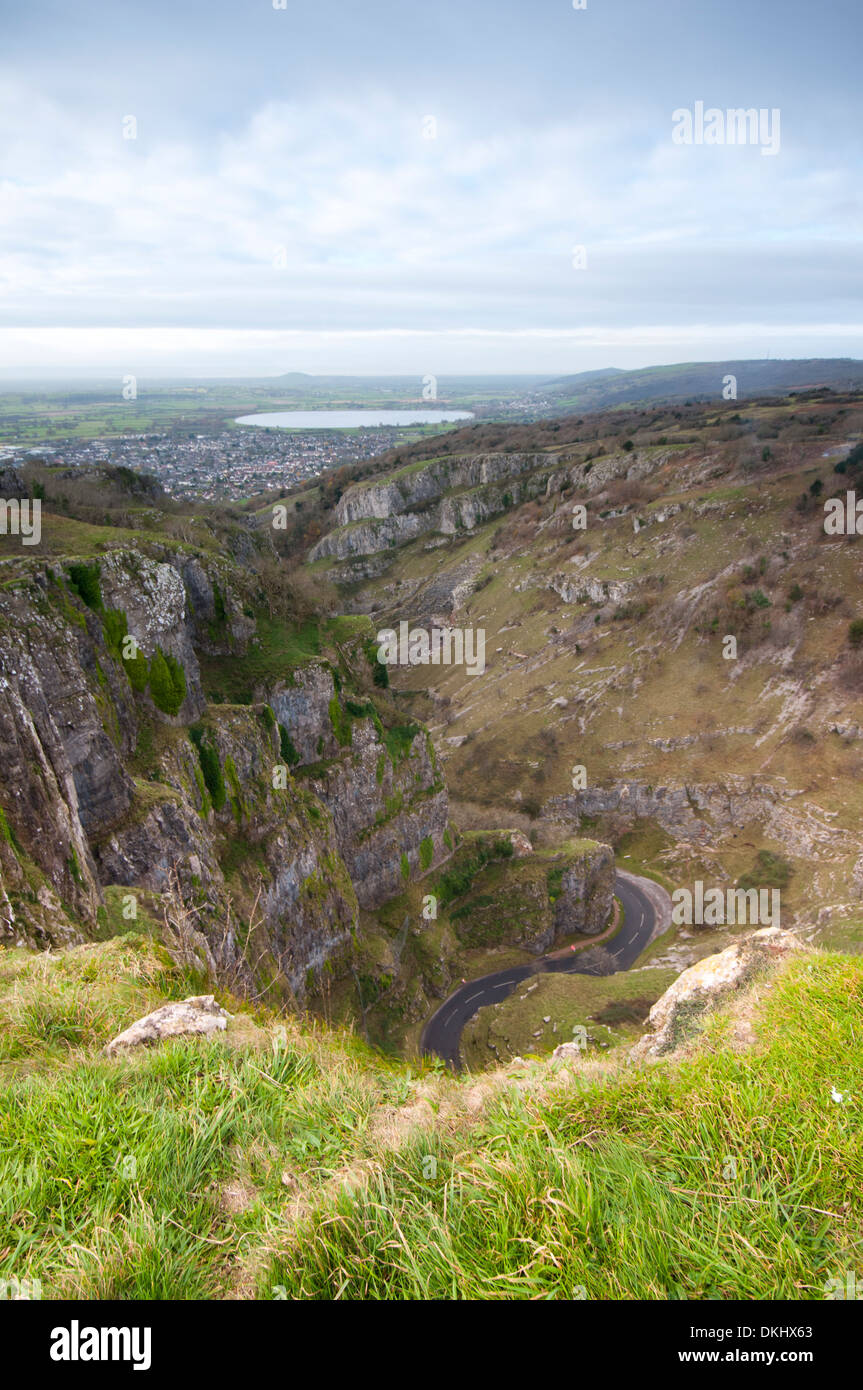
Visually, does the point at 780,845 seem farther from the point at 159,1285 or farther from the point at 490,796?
the point at 159,1285

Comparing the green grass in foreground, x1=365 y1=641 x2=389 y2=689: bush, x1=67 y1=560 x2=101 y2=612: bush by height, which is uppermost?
x1=67 y1=560 x2=101 y2=612: bush

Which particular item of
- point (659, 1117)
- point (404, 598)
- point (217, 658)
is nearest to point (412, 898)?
point (217, 658)

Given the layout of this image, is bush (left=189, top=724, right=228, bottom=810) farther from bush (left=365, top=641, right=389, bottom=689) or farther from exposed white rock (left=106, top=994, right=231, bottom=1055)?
exposed white rock (left=106, top=994, right=231, bottom=1055)

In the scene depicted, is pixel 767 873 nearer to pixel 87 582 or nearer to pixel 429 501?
pixel 87 582

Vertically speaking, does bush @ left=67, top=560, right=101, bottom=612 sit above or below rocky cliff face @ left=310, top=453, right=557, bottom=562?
below

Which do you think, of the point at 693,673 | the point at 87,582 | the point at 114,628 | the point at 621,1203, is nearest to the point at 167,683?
the point at 114,628

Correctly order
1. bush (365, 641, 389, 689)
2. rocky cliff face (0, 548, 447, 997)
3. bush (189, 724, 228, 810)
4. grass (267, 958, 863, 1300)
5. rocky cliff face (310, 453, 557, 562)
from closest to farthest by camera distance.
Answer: grass (267, 958, 863, 1300) < rocky cliff face (0, 548, 447, 997) < bush (189, 724, 228, 810) < bush (365, 641, 389, 689) < rocky cliff face (310, 453, 557, 562)

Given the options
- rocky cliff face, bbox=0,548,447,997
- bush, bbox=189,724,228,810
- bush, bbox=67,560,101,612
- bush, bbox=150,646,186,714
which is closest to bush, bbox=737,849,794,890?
rocky cliff face, bbox=0,548,447,997
